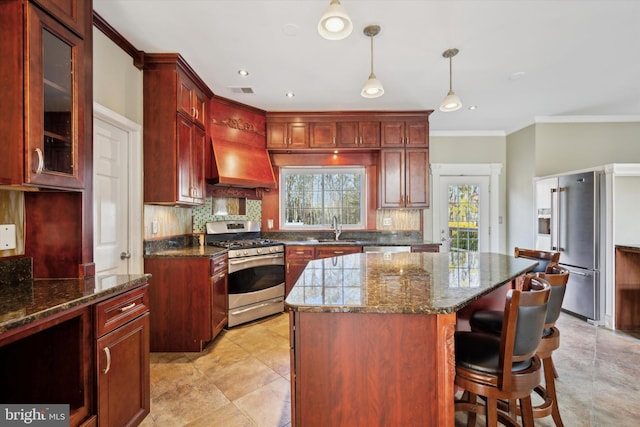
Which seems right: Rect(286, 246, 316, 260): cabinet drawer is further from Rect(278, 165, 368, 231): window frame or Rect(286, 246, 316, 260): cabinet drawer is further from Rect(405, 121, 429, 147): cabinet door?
Rect(405, 121, 429, 147): cabinet door

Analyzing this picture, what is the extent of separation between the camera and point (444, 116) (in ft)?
14.1

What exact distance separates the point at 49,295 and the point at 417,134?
4.11 metres

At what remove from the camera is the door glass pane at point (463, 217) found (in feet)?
16.3

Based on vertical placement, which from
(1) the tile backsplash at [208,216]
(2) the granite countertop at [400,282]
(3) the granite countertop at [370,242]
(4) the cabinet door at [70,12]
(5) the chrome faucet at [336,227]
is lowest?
(3) the granite countertop at [370,242]

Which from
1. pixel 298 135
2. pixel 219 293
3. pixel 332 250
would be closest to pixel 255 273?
pixel 219 293

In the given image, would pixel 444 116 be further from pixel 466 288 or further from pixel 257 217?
pixel 466 288

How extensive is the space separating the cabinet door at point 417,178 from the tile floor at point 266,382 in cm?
218

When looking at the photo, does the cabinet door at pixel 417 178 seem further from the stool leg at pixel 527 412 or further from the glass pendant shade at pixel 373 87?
the stool leg at pixel 527 412

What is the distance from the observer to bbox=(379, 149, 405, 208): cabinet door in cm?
420

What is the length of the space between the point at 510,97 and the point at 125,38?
161 inches

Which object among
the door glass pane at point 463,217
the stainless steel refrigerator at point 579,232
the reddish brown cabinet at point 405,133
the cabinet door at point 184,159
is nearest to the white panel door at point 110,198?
the cabinet door at point 184,159

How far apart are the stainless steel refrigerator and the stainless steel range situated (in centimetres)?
355

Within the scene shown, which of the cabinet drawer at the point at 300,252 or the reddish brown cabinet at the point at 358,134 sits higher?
the reddish brown cabinet at the point at 358,134

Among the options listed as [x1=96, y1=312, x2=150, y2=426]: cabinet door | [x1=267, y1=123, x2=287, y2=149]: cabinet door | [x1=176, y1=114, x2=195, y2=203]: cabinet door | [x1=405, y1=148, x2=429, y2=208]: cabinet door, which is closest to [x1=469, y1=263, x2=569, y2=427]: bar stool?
[x1=96, y1=312, x2=150, y2=426]: cabinet door
